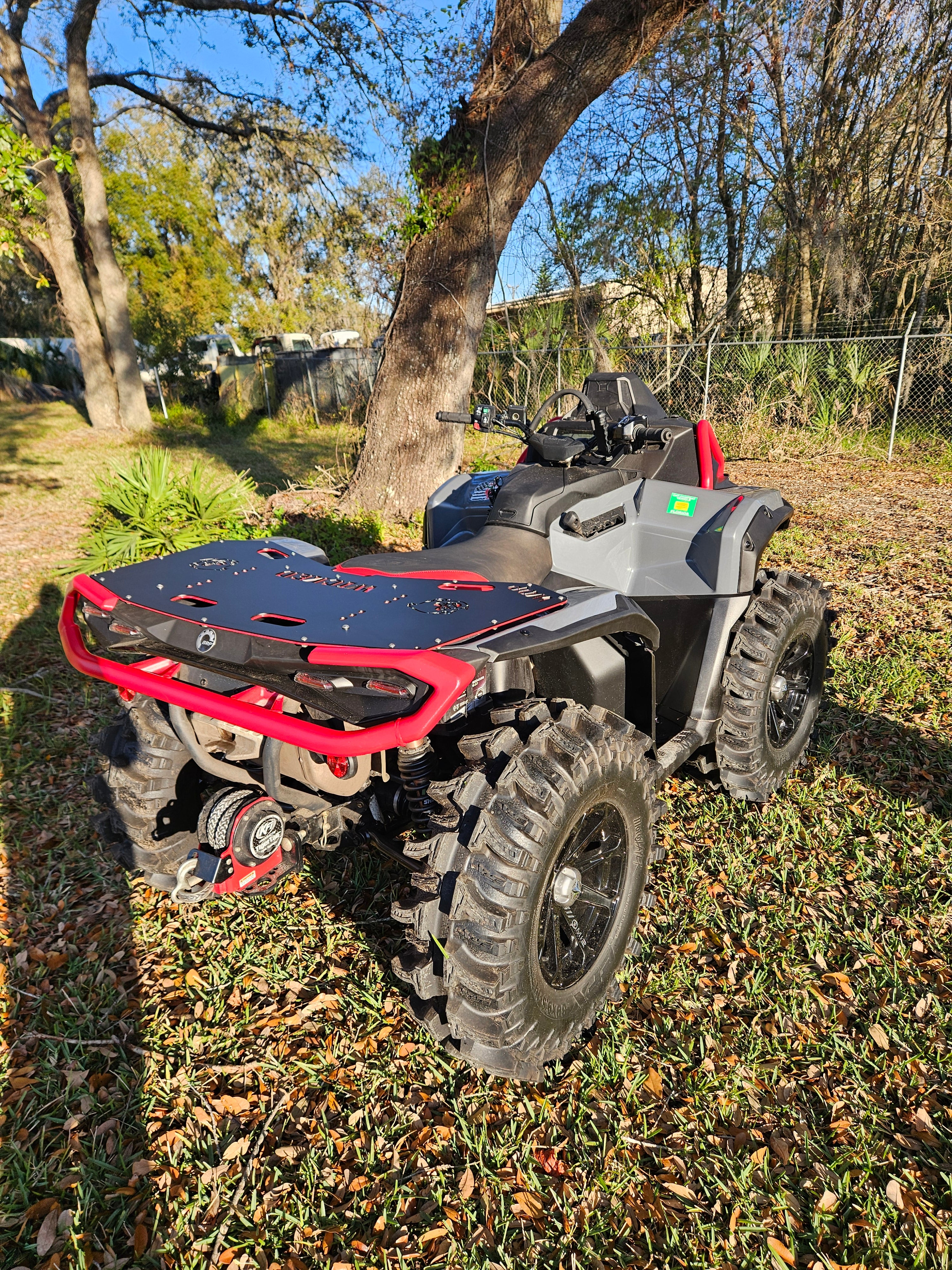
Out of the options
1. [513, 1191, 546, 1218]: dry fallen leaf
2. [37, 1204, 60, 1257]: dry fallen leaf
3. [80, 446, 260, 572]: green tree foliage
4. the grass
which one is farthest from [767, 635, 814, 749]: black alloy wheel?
[80, 446, 260, 572]: green tree foliage

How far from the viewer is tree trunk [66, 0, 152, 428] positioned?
16.5 metres

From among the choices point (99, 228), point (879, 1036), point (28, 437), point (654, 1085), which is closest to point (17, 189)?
point (654, 1085)

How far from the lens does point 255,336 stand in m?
38.8

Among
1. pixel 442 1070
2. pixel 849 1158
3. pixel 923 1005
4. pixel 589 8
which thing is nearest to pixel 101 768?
pixel 442 1070

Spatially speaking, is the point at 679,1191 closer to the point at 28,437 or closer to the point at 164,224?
the point at 28,437

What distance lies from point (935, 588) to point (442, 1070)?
5.75 metres

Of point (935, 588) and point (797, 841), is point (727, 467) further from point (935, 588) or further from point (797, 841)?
point (797, 841)

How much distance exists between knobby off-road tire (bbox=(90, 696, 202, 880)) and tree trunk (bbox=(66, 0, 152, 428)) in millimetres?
17597

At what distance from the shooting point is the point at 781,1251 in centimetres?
187

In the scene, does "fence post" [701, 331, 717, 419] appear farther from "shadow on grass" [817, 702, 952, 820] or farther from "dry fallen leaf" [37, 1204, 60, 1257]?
"dry fallen leaf" [37, 1204, 60, 1257]

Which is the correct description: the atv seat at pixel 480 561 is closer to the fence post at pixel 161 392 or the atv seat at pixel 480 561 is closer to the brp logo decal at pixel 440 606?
the brp logo decal at pixel 440 606

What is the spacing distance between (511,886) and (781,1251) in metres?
A: 1.10

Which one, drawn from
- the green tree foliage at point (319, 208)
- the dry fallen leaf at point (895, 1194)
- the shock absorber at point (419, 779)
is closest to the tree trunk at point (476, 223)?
the green tree foliage at point (319, 208)

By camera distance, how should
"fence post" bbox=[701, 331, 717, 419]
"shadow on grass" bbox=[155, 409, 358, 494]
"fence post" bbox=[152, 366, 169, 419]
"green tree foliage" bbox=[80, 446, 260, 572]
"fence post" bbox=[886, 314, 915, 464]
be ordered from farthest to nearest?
"fence post" bbox=[152, 366, 169, 419] → "fence post" bbox=[701, 331, 717, 419] → "fence post" bbox=[886, 314, 915, 464] → "shadow on grass" bbox=[155, 409, 358, 494] → "green tree foliage" bbox=[80, 446, 260, 572]
